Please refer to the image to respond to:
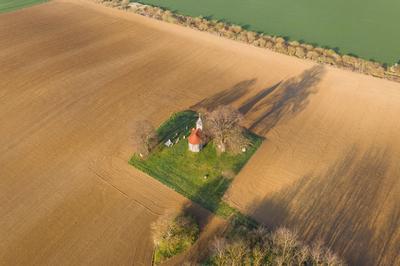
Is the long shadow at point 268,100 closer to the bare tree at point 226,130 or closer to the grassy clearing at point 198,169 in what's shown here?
the grassy clearing at point 198,169

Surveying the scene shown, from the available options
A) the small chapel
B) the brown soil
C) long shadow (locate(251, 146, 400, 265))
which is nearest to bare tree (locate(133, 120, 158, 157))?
the brown soil

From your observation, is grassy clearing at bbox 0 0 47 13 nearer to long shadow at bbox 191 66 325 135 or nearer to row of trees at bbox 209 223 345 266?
long shadow at bbox 191 66 325 135

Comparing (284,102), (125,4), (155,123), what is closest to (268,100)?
(284,102)

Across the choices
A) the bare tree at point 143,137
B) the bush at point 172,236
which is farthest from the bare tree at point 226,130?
the bush at point 172,236

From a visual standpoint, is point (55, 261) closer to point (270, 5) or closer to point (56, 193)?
point (56, 193)

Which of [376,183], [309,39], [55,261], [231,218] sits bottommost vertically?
[55,261]

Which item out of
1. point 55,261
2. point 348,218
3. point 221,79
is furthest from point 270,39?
point 55,261

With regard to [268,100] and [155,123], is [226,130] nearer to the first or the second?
[155,123]

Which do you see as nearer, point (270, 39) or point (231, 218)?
point (231, 218)
